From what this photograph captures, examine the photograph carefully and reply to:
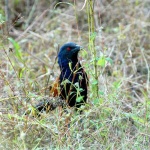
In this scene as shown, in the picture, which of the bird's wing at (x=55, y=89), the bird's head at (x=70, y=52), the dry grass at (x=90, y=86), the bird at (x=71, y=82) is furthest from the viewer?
the bird's head at (x=70, y=52)

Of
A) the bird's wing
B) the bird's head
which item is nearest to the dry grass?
the bird's wing

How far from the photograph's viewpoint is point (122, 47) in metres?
6.50

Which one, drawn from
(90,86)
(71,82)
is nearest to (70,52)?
(90,86)

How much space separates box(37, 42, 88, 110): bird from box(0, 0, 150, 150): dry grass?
96 mm

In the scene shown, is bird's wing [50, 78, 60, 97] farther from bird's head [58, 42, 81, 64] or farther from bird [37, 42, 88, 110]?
bird's head [58, 42, 81, 64]

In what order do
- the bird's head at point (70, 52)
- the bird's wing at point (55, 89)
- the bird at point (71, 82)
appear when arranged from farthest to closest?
the bird's head at point (70, 52)
the bird's wing at point (55, 89)
the bird at point (71, 82)

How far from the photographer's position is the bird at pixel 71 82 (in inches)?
175

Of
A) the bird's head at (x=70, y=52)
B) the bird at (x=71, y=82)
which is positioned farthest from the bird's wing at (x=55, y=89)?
the bird's head at (x=70, y=52)

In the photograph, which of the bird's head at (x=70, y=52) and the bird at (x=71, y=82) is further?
the bird's head at (x=70, y=52)

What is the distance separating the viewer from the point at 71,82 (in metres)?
4.49

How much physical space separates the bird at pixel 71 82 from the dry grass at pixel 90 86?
0.31 ft

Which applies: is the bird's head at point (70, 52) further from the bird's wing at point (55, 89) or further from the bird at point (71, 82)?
the bird's wing at point (55, 89)

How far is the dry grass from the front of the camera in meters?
4.07

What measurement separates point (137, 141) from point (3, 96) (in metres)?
1.28
